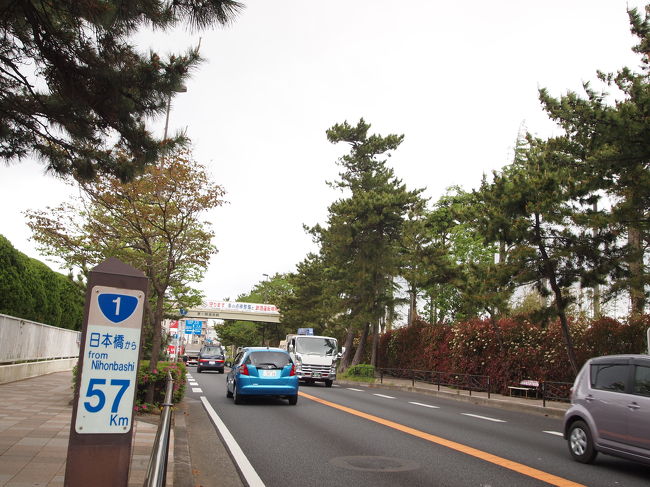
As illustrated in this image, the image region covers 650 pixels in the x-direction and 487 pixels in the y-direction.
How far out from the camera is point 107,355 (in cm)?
486

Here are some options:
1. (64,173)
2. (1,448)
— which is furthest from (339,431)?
(64,173)

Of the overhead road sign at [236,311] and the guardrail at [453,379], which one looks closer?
the guardrail at [453,379]

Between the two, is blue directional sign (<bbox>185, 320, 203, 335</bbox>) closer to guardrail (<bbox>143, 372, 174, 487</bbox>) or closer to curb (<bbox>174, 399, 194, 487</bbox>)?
curb (<bbox>174, 399, 194, 487</bbox>)

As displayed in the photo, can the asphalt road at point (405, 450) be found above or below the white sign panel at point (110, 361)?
below

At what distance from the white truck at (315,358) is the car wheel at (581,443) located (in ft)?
61.9

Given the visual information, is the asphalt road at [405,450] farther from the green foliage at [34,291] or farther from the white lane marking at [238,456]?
the green foliage at [34,291]

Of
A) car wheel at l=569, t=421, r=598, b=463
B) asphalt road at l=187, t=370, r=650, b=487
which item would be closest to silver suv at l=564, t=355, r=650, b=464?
car wheel at l=569, t=421, r=598, b=463

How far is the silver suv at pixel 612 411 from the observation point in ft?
26.4

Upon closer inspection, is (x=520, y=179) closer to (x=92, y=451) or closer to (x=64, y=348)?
(x=92, y=451)

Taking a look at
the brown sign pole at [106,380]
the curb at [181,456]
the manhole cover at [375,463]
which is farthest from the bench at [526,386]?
the brown sign pole at [106,380]

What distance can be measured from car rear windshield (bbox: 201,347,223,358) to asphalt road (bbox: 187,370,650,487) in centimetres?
2477

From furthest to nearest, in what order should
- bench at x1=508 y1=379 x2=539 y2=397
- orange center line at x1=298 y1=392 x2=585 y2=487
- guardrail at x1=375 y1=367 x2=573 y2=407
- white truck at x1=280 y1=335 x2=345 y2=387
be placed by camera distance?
white truck at x1=280 y1=335 x2=345 y2=387, bench at x1=508 y1=379 x2=539 y2=397, guardrail at x1=375 y1=367 x2=573 y2=407, orange center line at x1=298 y1=392 x2=585 y2=487

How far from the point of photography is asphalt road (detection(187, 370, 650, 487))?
24.5 ft

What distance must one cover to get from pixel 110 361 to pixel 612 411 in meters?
7.25
